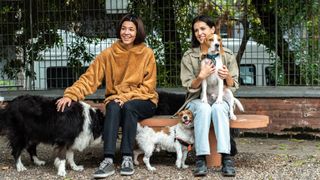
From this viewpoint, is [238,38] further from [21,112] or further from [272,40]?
[21,112]

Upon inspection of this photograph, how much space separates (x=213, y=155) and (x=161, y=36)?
3463 mm

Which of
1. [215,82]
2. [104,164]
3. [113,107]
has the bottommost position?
[104,164]

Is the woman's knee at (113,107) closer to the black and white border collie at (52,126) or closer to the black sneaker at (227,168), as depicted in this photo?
the black and white border collie at (52,126)

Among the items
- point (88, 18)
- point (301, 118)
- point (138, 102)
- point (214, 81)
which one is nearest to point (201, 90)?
point (214, 81)

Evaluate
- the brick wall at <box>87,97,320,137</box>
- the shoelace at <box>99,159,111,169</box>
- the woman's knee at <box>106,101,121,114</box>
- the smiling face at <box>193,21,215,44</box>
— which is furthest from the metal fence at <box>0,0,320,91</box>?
the shoelace at <box>99,159,111,169</box>

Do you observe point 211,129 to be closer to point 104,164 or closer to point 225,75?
point 225,75

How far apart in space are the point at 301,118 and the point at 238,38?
5.39 feet

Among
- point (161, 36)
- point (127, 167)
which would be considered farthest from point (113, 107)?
point (161, 36)

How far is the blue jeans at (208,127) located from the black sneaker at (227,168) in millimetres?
128

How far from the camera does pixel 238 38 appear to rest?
9.38 meters

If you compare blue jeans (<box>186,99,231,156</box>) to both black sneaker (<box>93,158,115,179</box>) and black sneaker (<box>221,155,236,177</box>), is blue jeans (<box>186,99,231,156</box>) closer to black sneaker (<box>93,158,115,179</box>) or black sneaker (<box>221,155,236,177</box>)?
black sneaker (<box>221,155,236,177</box>)

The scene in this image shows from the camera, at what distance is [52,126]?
6496mm

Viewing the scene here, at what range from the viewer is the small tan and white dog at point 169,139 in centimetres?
658

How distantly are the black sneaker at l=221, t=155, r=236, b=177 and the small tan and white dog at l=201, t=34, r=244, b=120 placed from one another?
19.1 inches
